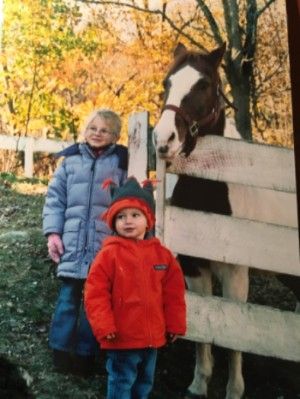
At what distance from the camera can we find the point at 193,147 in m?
1.45

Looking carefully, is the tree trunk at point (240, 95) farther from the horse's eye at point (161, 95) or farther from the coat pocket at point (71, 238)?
the coat pocket at point (71, 238)

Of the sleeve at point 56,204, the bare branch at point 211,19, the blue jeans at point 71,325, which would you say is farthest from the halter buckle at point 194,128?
the blue jeans at point 71,325

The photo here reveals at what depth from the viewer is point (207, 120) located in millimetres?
1471

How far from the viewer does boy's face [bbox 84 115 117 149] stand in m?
1.40

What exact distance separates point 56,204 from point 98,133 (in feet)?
0.64

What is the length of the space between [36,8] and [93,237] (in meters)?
0.55

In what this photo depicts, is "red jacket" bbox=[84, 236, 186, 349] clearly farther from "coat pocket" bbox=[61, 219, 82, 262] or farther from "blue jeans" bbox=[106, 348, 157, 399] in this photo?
"coat pocket" bbox=[61, 219, 82, 262]

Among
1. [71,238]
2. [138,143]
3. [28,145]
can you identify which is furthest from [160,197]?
[28,145]

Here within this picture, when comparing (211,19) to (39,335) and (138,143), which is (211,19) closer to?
(138,143)

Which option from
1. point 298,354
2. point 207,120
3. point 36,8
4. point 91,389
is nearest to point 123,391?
point 91,389

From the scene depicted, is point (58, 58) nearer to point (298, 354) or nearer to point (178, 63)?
point (178, 63)

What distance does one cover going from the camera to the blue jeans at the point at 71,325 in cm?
138

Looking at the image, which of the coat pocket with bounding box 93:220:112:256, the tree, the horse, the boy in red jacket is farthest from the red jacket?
the tree

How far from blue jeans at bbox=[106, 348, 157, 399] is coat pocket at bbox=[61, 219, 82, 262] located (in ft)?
0.86
